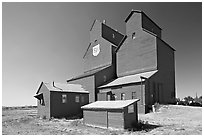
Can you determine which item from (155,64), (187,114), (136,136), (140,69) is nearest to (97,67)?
(140,69)

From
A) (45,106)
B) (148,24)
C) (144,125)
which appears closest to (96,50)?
(148,24)

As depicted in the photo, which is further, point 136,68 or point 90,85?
point 90,85

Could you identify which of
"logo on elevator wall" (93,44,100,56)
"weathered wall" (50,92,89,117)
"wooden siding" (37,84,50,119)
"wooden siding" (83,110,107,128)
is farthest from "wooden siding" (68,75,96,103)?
"wooden siding" (83,110,107,128)

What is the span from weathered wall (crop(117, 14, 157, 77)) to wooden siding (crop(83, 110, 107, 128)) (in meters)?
15.5

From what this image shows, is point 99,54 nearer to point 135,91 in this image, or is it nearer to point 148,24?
point 148,24

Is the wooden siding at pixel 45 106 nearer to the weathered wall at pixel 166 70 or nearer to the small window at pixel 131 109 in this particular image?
the small window at pixel 131 109

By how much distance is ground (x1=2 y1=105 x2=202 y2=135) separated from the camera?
14.9 meters

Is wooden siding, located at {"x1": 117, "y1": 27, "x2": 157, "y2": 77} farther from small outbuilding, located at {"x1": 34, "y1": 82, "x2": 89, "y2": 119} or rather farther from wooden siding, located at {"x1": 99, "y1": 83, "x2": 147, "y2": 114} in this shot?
small outbuilding, located at {"x1": 34, "y1": 82, "x2": 89, "y2": 119}

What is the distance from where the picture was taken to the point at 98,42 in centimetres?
4319

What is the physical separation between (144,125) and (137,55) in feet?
59.8

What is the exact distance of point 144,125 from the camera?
17141 millimetres

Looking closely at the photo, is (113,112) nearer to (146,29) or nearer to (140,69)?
(140,69)

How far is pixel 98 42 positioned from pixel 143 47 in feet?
42.4

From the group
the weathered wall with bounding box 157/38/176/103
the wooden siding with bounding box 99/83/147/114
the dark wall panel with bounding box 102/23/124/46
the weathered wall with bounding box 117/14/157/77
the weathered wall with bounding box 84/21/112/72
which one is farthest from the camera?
the dark wall panel with bounding box 102/23/124/46
